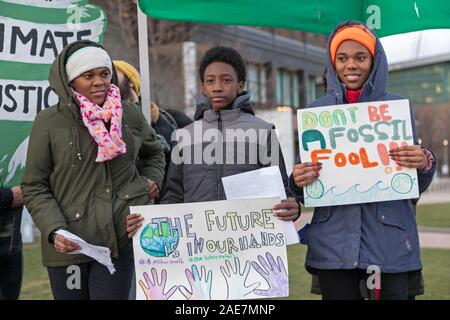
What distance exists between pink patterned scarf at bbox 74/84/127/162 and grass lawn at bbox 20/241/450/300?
3.79 meters

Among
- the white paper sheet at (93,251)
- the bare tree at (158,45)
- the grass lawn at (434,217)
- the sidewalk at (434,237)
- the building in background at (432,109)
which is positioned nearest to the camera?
the white paper sheet at (93,251)

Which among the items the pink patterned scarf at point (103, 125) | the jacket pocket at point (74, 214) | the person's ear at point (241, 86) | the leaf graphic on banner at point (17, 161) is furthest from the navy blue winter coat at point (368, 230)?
the leaf graphic on banner at point (17, 161)

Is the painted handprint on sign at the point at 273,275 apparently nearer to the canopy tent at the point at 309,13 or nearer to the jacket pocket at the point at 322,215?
the jacket pocket at the point at 322,215

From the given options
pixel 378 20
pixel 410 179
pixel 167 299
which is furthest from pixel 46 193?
pixel 378 20

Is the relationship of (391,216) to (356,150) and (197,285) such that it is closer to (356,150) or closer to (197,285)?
(356,150)

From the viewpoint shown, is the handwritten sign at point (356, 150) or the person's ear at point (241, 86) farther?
the person's ear at point (241, 86)

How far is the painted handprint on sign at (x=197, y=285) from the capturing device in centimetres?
286

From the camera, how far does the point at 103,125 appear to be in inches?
110

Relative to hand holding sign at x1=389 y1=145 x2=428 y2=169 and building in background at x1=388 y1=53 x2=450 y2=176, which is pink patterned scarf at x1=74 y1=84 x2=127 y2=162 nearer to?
hand holding sign at x1=389 y1=145 x2=428 y2=169

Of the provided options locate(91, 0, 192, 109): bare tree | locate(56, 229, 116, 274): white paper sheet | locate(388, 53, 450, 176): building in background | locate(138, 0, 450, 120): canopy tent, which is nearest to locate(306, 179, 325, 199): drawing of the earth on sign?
locate(56, 229, 116, 274): white paper sheet

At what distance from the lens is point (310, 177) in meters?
2.74

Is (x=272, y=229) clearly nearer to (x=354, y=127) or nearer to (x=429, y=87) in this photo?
(x=354, y=127)

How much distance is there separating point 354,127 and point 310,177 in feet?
1.06

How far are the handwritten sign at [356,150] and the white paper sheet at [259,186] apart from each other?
0.16 m
